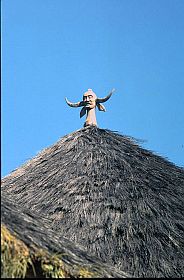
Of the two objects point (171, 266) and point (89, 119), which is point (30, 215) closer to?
point (171, 266)

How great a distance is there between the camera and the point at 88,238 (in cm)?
924

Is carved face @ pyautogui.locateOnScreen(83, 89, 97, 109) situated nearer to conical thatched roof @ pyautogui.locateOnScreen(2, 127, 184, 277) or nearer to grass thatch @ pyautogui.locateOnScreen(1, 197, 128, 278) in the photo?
conical thatched roof @ pyautogui.locateOnScreen(2, 127, 184, 277)

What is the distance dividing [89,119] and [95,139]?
3.16 feet

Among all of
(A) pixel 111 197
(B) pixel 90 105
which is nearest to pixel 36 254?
(A) pixel 111 197

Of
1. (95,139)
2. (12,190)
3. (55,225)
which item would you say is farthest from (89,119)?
(55,225)

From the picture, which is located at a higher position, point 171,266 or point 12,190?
point 12,190

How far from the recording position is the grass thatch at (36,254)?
18.2ft

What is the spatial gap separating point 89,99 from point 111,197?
9.44 ft

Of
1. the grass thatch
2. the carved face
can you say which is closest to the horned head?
the carved face

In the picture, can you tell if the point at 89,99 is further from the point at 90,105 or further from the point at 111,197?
the point at 111,197

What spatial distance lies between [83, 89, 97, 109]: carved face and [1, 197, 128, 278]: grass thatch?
5829mm

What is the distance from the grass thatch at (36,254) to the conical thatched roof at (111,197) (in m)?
1.68

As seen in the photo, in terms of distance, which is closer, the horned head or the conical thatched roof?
the conical thatched roof

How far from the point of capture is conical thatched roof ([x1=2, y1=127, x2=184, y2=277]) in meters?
9.20
